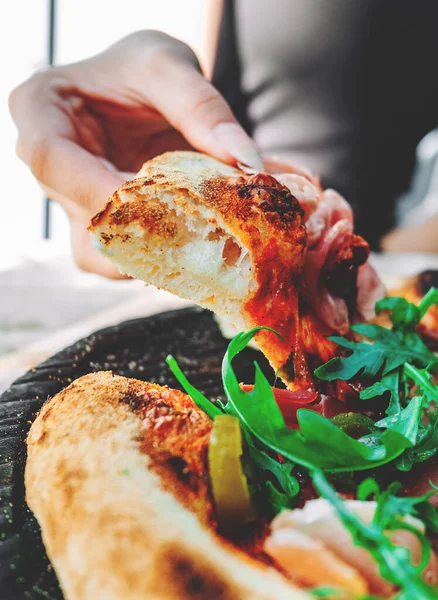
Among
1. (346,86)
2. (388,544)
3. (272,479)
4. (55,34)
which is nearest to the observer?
(388,544)

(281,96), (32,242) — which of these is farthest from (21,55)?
(281,96)

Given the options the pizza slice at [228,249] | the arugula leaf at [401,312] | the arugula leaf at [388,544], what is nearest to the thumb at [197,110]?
the pizza slice at [228,249]

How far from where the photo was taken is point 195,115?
2387 mm

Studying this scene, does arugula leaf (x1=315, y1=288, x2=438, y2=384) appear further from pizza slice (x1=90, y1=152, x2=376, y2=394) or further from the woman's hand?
the woman's hand

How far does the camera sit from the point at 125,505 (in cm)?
107

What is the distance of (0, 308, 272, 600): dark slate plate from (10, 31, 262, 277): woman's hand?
0.62m

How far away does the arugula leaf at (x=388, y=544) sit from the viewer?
2.72 feet

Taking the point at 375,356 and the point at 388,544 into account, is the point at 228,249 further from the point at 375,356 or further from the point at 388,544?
the point at 388,544

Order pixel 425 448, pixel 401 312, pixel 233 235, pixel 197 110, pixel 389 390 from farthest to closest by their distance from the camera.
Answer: pixel 197 110 < pixel 401 312 < pixel 389 390 < pixel 233 235 < pixel 425 448

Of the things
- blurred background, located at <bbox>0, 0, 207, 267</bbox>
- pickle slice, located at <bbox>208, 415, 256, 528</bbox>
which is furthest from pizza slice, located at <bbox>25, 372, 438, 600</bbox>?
blurred background, located at <bbox>0, 0, 207, 267</bbox>

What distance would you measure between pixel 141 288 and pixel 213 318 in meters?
1.45

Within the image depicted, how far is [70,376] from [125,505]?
0.93 m

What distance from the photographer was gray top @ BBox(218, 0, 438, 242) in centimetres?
407

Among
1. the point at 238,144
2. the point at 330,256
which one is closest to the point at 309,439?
the point at 330,256
